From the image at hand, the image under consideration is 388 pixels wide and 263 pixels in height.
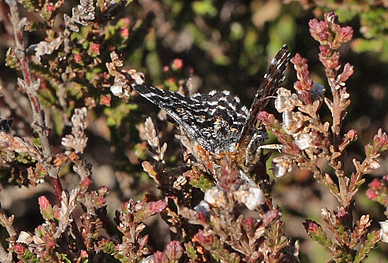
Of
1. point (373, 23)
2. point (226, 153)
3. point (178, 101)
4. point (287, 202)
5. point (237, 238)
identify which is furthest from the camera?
point (287, 202)

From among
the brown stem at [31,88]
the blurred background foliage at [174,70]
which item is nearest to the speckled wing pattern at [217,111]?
the blurred background foliage at [174,70]

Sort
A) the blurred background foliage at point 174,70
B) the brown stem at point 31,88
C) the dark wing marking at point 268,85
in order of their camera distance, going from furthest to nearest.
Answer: the blurred background foliage at point 174,70
the dark wing marking at point 268,85
the brown stem at point 31,88

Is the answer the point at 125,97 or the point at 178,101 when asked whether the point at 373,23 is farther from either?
the point at 125,97

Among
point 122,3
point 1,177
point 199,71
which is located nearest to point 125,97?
point 122,3

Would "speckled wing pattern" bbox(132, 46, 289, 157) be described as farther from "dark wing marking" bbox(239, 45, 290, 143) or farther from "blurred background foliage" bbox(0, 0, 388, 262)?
"blurred background foliage" bbox(0, 0, 388, 262)

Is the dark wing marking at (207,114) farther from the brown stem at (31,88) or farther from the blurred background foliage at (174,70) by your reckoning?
the brown stem at (31,88)

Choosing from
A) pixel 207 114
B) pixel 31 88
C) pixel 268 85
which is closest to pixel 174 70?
pixel 207 114

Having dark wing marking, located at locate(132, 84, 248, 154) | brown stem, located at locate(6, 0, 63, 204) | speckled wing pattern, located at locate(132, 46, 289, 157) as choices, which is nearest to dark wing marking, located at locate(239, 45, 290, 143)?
speckled wing pattern, located at locate(132, 46, 289, 157)
